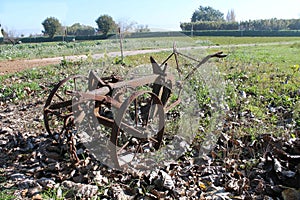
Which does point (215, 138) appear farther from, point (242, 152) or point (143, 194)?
point (143, 194)

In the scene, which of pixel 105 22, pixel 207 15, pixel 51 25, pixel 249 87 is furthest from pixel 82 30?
pixel 249 87

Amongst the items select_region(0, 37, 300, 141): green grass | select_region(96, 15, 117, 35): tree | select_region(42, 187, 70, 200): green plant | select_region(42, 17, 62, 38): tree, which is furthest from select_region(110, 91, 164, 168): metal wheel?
select_region(42, 17, 62, 38): tree

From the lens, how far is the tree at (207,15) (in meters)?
61.3

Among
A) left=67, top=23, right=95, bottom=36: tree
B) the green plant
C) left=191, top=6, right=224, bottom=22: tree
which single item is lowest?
the green plant

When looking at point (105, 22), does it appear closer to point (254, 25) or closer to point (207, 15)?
point (254, 25)

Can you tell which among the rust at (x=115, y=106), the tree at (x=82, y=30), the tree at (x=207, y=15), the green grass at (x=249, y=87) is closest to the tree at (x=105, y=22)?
the tree at (x=82, y=30)

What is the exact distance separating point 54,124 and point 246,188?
290cm

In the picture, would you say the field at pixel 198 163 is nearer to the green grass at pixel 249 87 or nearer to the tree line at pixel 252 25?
the green grass at pixel 249 87

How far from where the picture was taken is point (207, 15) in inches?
2470

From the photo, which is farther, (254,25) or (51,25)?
(254,25)

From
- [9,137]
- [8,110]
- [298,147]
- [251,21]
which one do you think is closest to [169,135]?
[298,147]

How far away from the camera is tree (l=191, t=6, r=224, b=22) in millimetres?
61344

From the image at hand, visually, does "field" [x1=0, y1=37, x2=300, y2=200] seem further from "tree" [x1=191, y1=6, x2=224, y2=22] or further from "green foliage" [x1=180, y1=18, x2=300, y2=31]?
"tree" [x1=191, y1=6, x2=224, y2=22]

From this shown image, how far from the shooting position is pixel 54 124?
4.36 m
